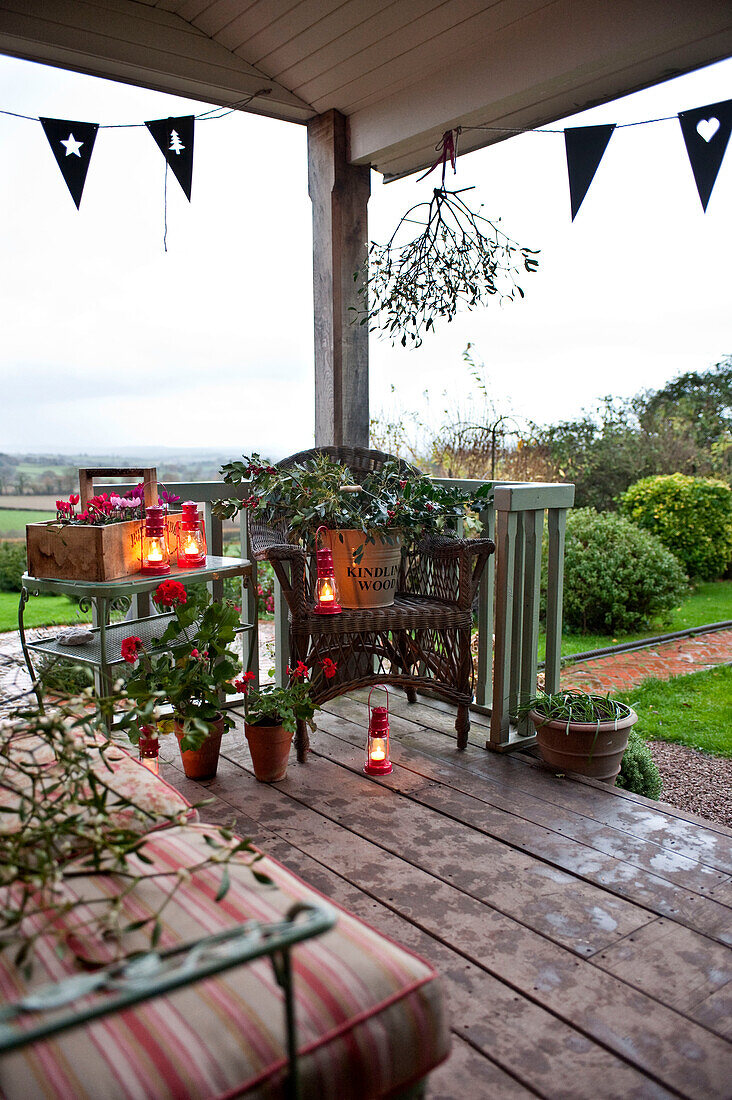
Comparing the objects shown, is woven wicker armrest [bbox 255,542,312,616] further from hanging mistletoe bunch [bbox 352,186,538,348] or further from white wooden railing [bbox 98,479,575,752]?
hanging mistletoe bunch [bbox 352,186,538,348]

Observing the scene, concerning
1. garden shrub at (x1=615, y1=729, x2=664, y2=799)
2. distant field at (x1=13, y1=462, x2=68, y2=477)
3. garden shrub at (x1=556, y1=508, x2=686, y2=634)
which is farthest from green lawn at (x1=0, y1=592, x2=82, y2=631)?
garden shrub at (x1=615, y1=729, x2=664, y2=799)

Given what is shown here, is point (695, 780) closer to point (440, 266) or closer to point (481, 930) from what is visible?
point (481, 930)

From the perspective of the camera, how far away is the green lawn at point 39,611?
19.4ft

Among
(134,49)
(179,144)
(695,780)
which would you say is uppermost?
(134,49)

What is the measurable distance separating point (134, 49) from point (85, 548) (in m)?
1.75

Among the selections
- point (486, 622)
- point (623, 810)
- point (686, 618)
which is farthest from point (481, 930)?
point (686, 618)

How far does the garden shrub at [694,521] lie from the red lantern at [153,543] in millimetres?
5924

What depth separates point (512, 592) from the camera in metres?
2.79

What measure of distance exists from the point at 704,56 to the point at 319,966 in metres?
2.63

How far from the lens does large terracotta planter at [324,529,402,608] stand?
8.71ft

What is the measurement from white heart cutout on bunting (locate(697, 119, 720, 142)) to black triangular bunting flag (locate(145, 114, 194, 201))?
1.71 m

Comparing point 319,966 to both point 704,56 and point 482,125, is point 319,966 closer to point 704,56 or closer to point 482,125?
point 704,56

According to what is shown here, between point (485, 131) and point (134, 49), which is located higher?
point (134, 49)

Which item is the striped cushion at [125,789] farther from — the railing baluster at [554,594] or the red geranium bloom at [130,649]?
the railing baluster at [554,594]
